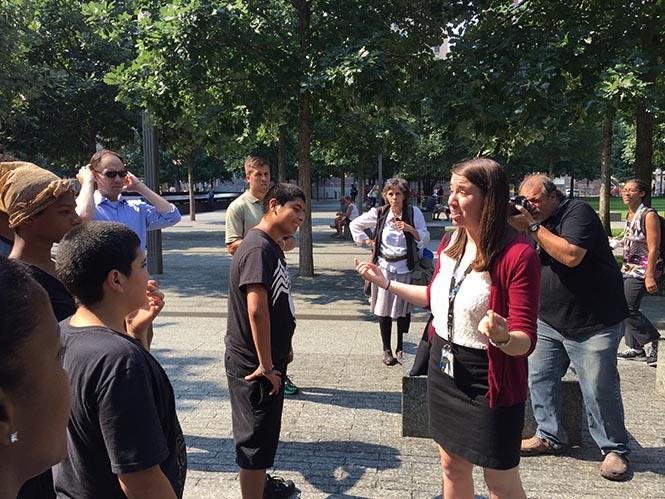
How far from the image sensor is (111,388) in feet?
5.03

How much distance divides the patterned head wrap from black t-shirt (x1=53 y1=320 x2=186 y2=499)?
830 millimetres

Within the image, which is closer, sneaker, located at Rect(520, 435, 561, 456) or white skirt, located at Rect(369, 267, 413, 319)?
sneaker, located at Rect(520, 435, 561, 456)

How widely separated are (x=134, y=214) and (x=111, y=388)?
9.10 ft

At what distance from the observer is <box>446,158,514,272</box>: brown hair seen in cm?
241

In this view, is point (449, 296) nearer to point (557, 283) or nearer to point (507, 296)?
point (507, 296)

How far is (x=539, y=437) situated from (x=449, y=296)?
1888 millimetres

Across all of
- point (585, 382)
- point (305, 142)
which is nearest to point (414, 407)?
point (585, 382)

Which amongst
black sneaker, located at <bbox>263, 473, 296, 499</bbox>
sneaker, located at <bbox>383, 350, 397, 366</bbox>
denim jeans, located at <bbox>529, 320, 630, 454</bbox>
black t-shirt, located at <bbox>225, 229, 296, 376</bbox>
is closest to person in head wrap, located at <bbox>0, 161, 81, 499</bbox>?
black t-shirt, located at <bbox>225, 229, 296, 376</bbox>

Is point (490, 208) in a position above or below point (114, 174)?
below

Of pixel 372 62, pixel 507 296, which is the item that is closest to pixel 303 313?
pixel 372 62

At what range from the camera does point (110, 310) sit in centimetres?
171

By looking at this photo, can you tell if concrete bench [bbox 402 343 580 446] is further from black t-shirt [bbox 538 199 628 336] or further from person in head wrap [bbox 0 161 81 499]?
person in head wrap [bbox 0 161 81 499]

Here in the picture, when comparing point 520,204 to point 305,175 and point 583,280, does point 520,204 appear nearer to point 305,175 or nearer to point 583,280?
point 583,280

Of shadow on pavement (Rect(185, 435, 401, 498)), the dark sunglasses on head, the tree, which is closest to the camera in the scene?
shadow on pavement (Rect(185, 435, 401, 498))
